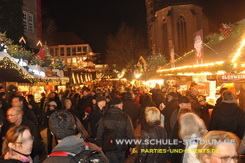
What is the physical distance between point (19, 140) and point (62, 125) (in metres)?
0.54

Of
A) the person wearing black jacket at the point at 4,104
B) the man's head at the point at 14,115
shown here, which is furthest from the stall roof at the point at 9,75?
the man's head at the point at 14,115

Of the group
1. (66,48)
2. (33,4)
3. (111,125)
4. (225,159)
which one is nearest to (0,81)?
(111,125)

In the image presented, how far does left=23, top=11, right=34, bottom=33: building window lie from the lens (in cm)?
2137

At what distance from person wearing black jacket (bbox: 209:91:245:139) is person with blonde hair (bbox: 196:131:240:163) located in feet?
12.2

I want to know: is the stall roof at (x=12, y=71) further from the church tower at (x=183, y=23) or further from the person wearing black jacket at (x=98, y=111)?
the church tower at (x=183, y=23)

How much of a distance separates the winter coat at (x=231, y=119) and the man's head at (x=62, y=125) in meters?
4.12

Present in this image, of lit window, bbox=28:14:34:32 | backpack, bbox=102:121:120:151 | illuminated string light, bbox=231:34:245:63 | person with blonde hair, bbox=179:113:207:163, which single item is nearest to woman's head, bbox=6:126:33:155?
backpack, bbox=102:121:120:151

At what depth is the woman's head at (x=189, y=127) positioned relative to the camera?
3033mm

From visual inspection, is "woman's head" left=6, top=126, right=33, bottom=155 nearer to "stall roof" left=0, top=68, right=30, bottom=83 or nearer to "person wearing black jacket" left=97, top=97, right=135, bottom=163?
"person wearing black jacket" left=97, top=97, right=135, bottom=163

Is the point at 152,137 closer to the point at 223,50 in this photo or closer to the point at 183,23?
the point at 223,50

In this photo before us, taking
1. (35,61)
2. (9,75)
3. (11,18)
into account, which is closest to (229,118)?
(9,75)

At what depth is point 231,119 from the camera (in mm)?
5375

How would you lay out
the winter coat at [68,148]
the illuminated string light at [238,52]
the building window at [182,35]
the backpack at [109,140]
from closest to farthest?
the winter coat at [68,148] < the backpack at [109,140] < the illuminated string light at [238,52] < the building window at [182,35]

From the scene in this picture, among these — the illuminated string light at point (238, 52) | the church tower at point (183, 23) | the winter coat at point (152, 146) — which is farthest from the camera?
the church tower at point (183, 23)
